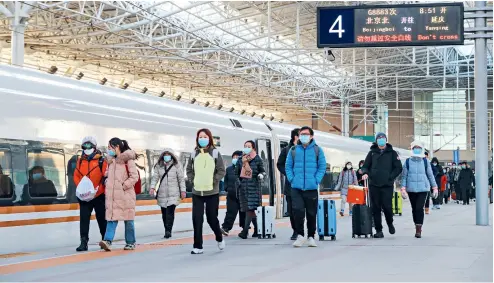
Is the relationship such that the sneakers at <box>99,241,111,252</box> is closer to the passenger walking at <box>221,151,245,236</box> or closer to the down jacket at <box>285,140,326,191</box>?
the down jacket at <box>285,140,326,191</box>

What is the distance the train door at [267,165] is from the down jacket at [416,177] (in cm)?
547

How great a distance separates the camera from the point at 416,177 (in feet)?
39.8

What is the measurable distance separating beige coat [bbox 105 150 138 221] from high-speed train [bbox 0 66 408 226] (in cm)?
80

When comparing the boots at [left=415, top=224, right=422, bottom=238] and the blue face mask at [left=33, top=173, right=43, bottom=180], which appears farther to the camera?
the boots at [left=415, top=224, right=422, bottom=238]

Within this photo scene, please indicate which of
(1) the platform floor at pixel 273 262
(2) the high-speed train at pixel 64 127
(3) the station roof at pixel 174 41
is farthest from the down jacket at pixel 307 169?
(3) the station roof at pixel 174 41

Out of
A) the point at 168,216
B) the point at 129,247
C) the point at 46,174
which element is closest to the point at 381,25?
the point at 168,216

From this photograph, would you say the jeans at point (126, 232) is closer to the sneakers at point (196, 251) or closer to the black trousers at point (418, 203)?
the sneakers at point (196, 251)

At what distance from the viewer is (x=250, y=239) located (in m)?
12.2

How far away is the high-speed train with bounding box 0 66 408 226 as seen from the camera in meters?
9.66

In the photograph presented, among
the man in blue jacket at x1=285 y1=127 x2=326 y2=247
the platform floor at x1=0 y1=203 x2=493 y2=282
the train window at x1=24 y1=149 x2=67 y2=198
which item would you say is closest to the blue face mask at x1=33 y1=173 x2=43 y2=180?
the train window at x1=24 y1=149 x2=67 y2=198

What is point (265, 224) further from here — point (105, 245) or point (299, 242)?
point (105, 245)

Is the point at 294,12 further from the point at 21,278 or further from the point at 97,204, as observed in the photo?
the point at 21,278

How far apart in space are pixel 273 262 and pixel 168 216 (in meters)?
4.22

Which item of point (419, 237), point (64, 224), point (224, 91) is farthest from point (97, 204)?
point (224, 91)
